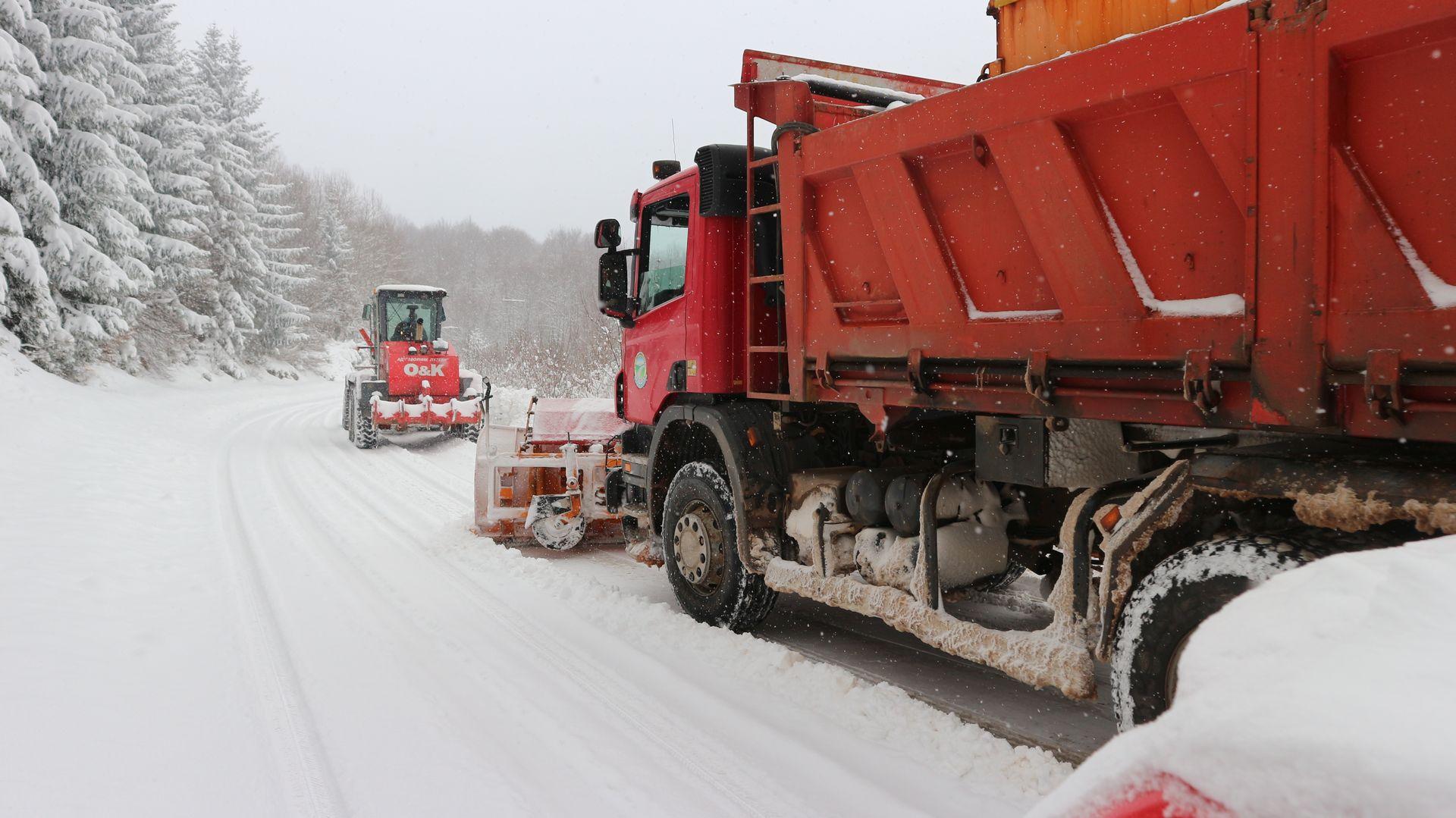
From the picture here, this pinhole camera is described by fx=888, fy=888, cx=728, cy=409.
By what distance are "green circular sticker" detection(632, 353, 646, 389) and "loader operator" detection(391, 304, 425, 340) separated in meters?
12.0

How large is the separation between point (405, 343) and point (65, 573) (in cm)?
1091

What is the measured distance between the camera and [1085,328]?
3051 mm

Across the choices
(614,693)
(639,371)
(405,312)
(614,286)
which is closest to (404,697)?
(614,693)

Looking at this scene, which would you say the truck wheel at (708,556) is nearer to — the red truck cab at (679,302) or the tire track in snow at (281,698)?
the red truck cab at (679,302)

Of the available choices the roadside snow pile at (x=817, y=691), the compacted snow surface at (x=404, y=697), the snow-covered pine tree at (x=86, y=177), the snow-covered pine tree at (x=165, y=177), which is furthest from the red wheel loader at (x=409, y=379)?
the snow-covered pine tree at (x=165, y=177)

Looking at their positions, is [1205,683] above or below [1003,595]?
above

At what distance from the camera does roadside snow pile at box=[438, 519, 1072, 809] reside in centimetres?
333

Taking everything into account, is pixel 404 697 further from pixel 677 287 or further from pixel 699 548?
pixel 677 287

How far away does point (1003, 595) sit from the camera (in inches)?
218

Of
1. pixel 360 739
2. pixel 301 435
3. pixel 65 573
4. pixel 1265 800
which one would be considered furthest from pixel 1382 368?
pixel 301 435

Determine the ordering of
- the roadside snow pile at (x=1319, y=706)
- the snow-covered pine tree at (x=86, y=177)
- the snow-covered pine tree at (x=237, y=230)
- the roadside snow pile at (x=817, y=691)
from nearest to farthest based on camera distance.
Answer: the roadside snow pile at (x=1319, y=706) → the roadside snow pile at (x=817, y=691) → the snow-covered pine tree at (x=86, y=177) → the snow-covered pine tree at (x=237, y=230)

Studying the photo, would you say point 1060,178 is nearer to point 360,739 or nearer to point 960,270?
point 960,270

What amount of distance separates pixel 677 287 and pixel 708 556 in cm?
166

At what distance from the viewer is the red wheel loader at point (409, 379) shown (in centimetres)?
1446
